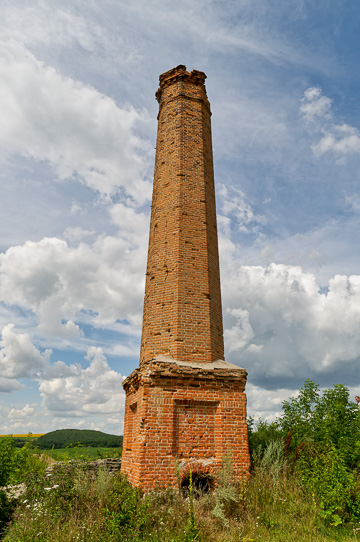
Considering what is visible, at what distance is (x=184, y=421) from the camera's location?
7652 mm

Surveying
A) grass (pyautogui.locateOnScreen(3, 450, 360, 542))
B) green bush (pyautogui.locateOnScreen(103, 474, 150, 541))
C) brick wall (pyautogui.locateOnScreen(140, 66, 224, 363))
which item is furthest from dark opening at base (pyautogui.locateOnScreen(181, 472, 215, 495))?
brick wall (pyautogui.locateOnScreen(140, 66, 224, 363))

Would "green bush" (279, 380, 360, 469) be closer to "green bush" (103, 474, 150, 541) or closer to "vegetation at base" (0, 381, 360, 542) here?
"vegetation at base" (0, 381, 360, 542)

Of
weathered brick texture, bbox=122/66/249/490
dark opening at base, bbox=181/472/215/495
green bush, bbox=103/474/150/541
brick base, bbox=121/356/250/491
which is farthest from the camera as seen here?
weathered brick texture, bbox=122/66/249/490

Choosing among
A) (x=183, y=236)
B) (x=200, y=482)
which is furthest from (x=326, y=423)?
(x=183, y=236)

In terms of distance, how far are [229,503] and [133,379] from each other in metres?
3.14

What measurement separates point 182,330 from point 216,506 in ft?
11.8

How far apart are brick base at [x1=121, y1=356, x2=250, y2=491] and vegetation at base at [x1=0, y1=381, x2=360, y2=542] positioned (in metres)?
0.33

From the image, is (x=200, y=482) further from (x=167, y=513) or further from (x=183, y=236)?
(x=183, y=236)

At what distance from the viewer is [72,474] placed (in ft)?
22.7

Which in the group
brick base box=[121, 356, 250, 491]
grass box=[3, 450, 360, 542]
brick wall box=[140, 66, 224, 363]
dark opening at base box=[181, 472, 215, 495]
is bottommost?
grass box=[3, 450, 360, 542]

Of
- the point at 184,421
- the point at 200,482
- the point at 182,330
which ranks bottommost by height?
the point at 200,482

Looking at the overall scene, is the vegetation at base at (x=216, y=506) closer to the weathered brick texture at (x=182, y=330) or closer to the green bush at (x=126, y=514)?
the green bush at (x=126, y=514)

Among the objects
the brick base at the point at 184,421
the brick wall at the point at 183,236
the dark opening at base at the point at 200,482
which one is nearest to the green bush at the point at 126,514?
the brick base at the point at 184,421

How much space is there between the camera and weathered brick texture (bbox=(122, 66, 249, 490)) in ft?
24.3
